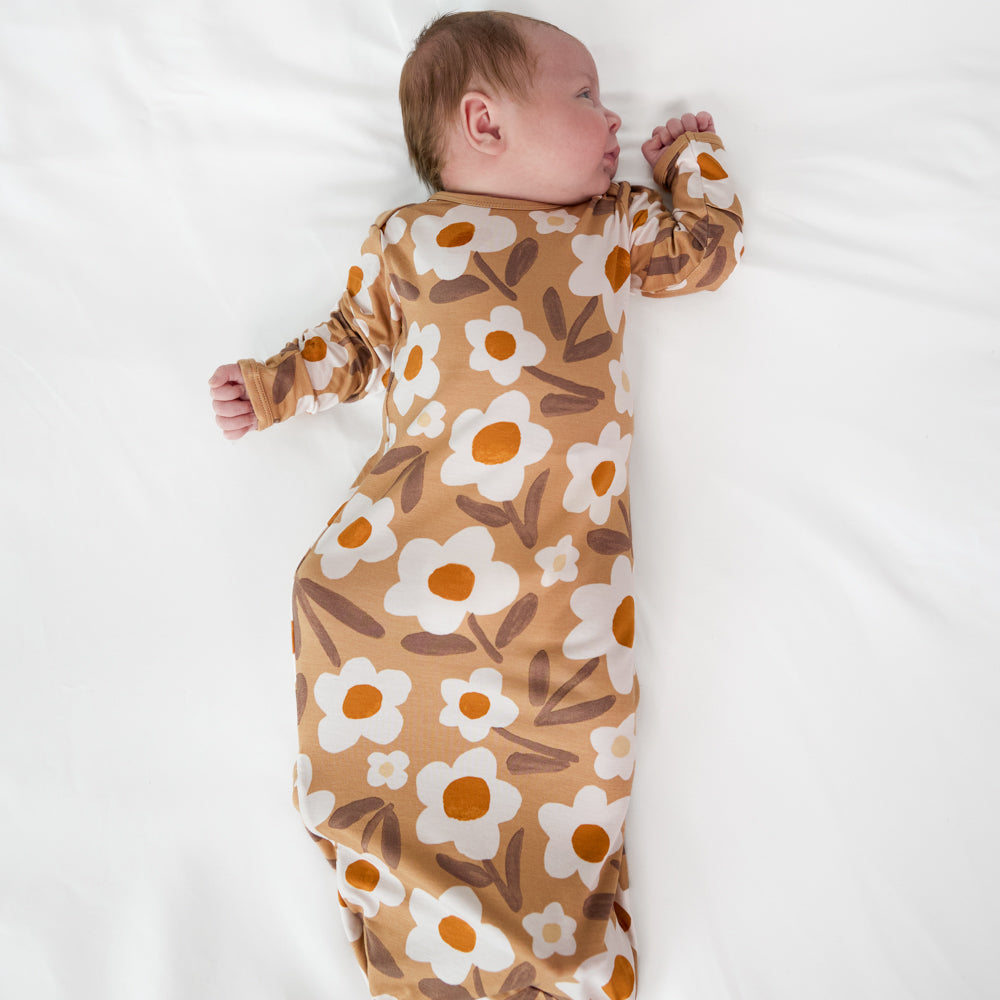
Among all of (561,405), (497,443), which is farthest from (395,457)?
(561,405)

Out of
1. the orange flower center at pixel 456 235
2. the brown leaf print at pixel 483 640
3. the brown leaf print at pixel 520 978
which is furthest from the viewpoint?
the orange flower center at pixel 456 235

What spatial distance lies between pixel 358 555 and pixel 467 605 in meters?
0.19

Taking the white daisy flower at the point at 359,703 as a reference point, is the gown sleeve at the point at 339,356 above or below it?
above

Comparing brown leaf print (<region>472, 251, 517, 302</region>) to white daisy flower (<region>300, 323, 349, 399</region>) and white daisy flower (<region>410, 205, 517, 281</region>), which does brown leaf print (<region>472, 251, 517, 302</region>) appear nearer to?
white daisy flower (<region>410, 205, 517, 281</region>)

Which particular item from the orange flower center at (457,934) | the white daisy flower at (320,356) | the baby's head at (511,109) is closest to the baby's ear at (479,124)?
the baby's head at (511,109)

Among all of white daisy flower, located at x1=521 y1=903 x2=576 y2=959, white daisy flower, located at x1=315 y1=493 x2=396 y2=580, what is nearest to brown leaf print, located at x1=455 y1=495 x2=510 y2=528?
white daisy flower, located at x1=315 y1=493 x2=396 y2=580

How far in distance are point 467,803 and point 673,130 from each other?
3.73 ft

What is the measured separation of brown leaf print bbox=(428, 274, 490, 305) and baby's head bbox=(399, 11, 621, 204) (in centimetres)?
18

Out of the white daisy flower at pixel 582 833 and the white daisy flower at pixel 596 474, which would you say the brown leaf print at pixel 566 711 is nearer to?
the white daisy flower at pixel 582 833

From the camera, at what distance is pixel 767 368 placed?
4.51 ft

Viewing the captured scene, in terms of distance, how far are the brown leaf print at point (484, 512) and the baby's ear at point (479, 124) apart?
22.3 inches

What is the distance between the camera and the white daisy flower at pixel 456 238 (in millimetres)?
1308

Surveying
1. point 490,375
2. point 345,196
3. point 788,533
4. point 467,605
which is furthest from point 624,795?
point 345,196

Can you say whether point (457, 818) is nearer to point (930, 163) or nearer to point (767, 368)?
point (767, 368)
